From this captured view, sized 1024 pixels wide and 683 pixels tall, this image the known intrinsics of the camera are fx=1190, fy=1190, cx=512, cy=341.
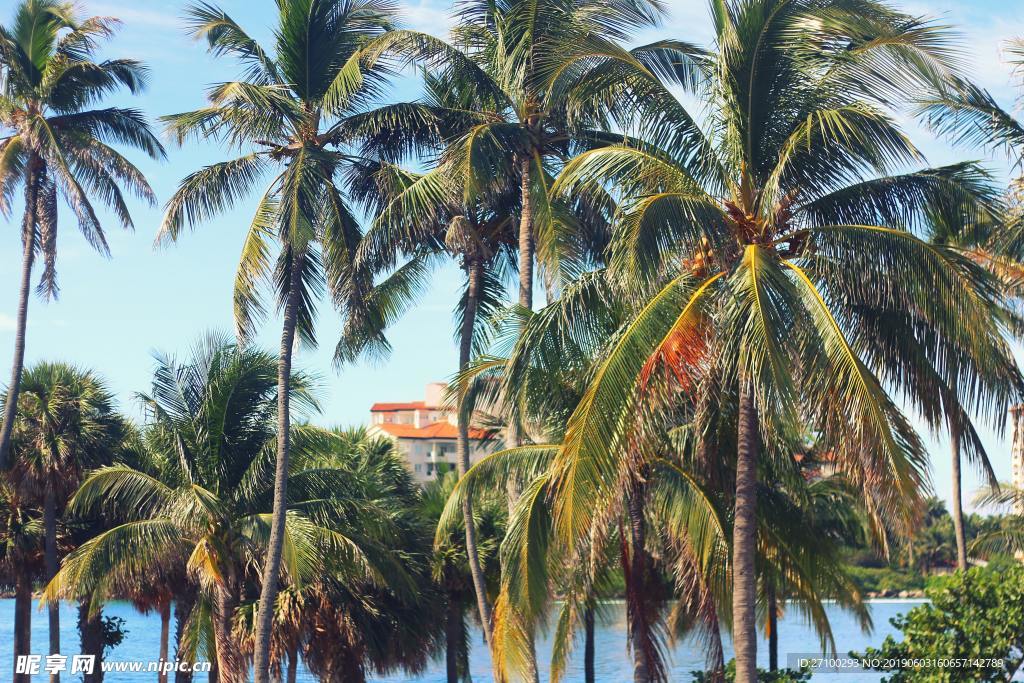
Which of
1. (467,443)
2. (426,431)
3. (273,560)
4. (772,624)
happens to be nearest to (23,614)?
(273,560)

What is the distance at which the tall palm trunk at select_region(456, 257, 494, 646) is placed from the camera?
2114cm

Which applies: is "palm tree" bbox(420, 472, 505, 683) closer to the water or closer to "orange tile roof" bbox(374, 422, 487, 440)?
the water

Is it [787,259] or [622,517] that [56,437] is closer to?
[622,517]

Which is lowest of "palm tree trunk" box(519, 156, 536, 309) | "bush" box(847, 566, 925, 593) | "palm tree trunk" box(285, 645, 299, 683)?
"bush" box(847, 566, 925, 593)

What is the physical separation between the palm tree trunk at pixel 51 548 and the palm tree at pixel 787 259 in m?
15.8

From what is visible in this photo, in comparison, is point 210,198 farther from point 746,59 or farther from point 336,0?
point 746,59

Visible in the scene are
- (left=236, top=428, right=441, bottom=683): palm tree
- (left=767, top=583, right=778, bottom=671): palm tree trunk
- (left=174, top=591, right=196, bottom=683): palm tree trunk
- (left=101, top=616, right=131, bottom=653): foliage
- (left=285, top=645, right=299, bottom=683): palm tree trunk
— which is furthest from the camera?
(left=101, top=616, right=131, bottom=653): foliage

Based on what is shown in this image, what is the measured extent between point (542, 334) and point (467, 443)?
7990 mm

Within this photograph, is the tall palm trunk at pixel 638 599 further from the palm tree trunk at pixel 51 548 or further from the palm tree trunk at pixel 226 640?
the palm tree trunk at pixel 51 548

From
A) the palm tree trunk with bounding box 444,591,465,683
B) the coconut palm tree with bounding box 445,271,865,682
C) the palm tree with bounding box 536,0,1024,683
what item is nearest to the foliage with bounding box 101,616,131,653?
the palm tree trunk with bounding box 444,591,465,683

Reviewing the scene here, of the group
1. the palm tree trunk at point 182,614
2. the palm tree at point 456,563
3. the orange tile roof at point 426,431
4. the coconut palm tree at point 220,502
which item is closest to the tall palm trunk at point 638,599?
the coconut palm tree at point 220,502

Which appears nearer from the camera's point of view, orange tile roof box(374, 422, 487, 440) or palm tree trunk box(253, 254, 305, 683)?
palm tree trunk box(253, 254, 305, 683)

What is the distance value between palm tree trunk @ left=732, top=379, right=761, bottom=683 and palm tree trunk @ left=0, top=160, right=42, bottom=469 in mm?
16163

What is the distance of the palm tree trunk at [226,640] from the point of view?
20594 millimetres
